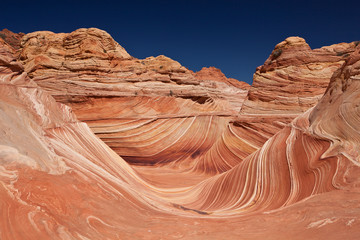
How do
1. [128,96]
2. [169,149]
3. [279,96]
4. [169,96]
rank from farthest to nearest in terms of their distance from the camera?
[169,96] → [128,96] → [169,149] → [279,96]

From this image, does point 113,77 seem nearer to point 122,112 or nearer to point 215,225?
point 122,112

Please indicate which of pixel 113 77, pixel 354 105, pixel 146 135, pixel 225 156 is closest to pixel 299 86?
pixel 225 156

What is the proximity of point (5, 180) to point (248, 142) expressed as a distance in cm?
773

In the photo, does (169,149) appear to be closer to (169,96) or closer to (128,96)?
(169,96)

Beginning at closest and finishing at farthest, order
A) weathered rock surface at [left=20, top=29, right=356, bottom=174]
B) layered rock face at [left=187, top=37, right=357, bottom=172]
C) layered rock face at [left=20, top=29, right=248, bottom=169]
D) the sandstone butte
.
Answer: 1. the sandstone butte
2. layered rock face at [left=187, top=37, right=357, bottom=172]
3. weathered rock surface at [left=20, top=29, right=356, bottom=174]
4. layered rock face at [left=20, top=29, right=248, bottom=169]

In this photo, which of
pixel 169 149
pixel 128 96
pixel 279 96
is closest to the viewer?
pixel 279 96

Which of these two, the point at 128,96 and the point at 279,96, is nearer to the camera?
the point at 279,96

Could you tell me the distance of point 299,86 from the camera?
8914 mm

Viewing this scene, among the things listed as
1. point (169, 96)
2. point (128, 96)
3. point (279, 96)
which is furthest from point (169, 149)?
point (279, 96)

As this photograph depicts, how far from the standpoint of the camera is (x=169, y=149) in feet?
34.1

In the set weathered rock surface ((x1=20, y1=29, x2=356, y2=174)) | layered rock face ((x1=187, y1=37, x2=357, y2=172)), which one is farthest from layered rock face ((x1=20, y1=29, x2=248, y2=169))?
layered rock face ((x1=187, y1=37, x2=357, y2=172))

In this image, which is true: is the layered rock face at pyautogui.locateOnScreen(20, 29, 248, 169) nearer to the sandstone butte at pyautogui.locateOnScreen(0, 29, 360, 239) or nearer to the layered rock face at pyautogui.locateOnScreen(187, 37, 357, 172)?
the sandstone butte at pyautogui.locateOnScreen(0, 29, 360, 239)

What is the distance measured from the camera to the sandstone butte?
2.19 metres

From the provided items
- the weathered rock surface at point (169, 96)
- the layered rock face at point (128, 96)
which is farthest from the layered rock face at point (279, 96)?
the layered rock face at point (128, 96)
